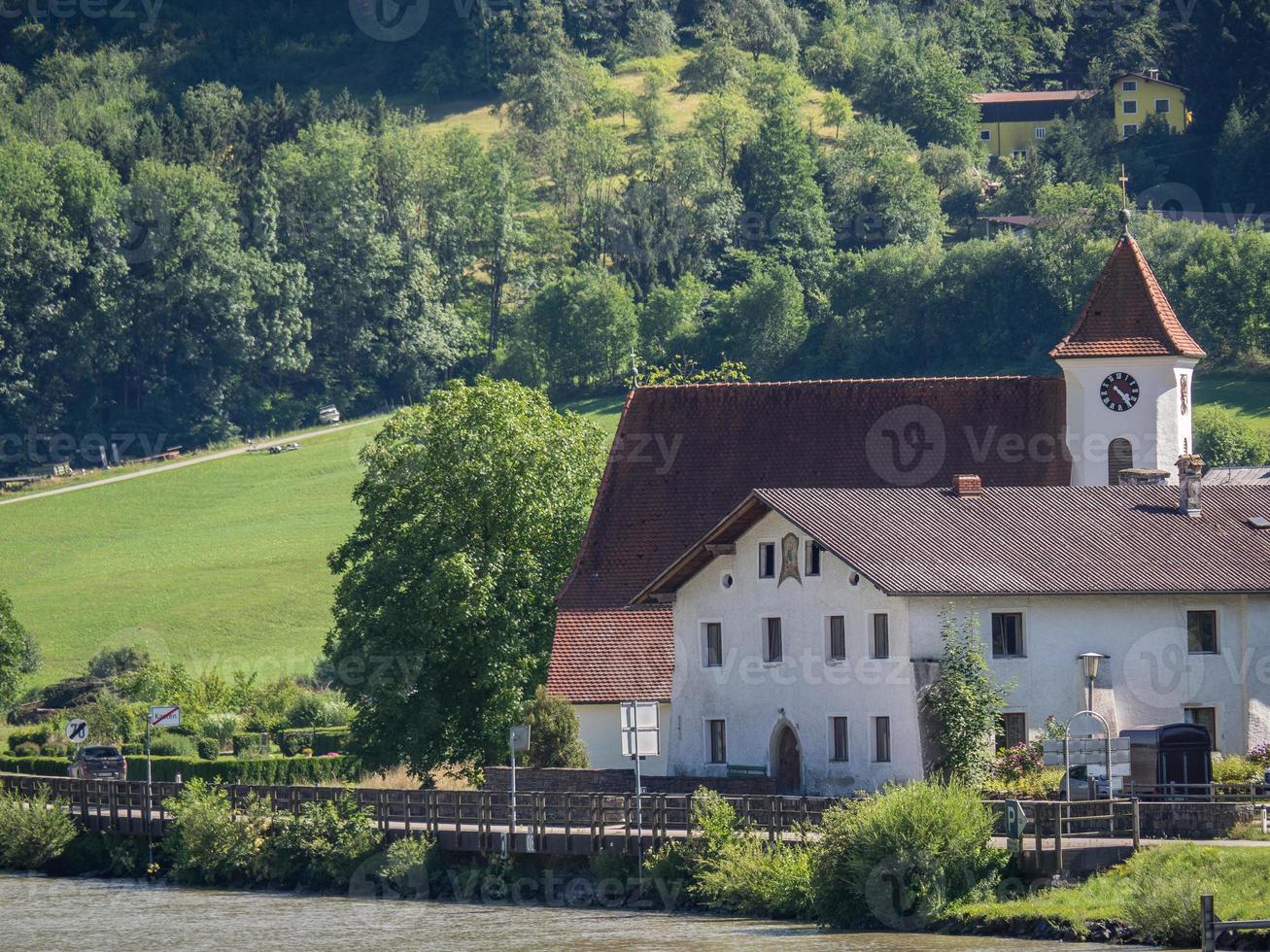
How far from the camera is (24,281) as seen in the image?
142125mm

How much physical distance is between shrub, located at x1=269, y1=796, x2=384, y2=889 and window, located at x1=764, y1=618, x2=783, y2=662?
850 cm

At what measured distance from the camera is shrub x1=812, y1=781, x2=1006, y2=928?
39219mm

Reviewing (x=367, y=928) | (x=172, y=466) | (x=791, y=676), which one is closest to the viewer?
(x=367, y=928)

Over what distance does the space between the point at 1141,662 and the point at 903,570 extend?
16.3 feet

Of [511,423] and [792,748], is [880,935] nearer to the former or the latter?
[792,748]

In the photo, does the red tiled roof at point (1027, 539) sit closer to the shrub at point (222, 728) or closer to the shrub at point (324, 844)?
the shrub at point (324, 844)

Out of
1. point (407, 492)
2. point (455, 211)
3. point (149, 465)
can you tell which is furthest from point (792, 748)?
point (455, 211)

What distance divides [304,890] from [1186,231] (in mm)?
94875

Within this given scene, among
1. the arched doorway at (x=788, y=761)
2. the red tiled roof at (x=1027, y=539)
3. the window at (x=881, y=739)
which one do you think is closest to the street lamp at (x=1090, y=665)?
the red tiled roof at (x=1027, y=539)

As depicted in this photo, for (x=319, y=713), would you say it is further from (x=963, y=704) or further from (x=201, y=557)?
(x=201, y=557)

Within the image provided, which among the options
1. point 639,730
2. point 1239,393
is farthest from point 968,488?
point 1239,393

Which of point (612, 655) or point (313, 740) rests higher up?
point (612, 655)

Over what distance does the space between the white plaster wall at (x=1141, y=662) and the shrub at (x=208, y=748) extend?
26.0 metres

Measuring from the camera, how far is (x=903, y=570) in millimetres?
47969
